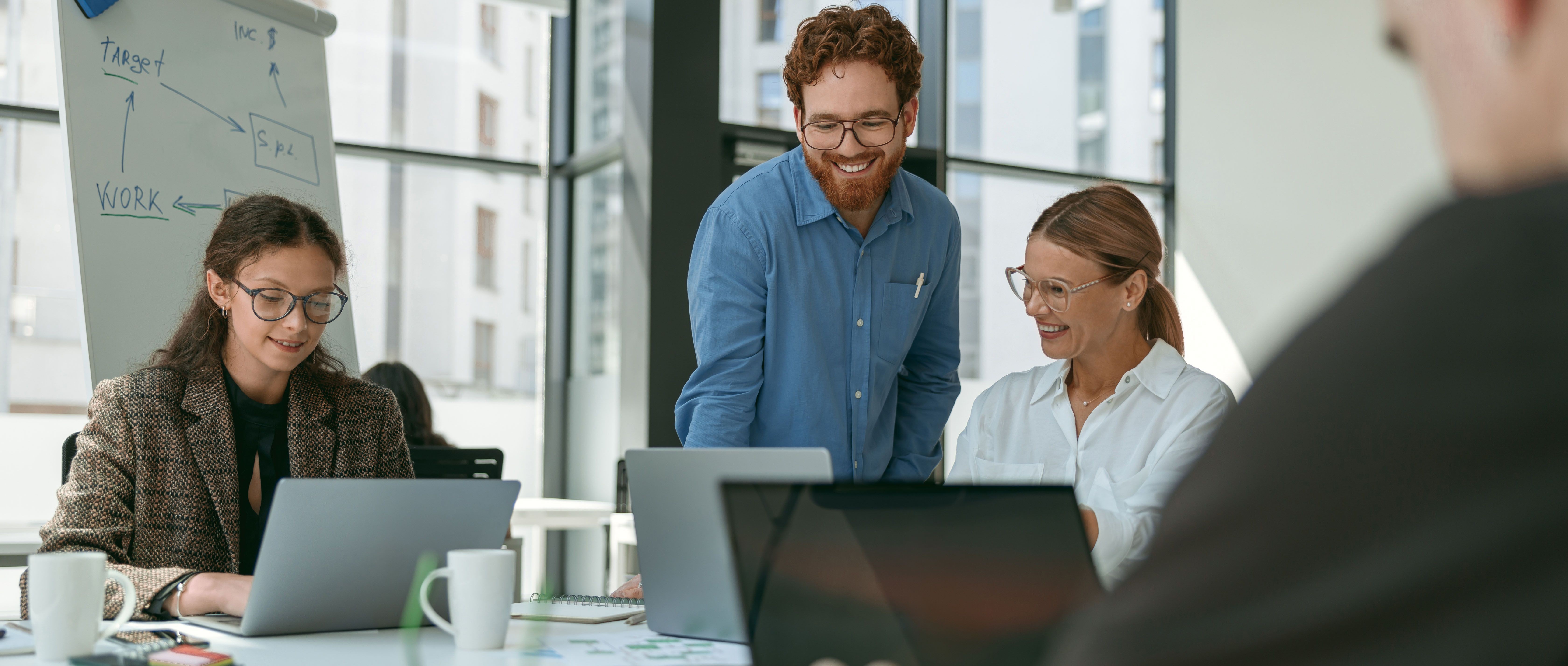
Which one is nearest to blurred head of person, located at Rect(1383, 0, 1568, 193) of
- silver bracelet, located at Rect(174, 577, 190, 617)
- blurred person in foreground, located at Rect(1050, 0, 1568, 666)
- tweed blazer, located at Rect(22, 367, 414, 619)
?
blurred person in foreground, located at Rect(1050, 0, 1568, 666)

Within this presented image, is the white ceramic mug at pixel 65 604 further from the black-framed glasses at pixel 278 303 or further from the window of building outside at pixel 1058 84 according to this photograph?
the window of building outside at pixel 1058 84

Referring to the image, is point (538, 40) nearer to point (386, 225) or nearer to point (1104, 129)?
point (386, 225)

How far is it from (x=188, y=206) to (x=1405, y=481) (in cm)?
295

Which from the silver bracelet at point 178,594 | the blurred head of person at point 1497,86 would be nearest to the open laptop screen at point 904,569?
the blurred head of person at point 1497,86

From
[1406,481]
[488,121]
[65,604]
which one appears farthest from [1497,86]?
[488,121]

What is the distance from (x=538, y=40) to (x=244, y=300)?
323cm

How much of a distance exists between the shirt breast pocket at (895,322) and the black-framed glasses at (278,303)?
91 cm

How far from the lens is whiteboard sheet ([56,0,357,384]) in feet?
8.34

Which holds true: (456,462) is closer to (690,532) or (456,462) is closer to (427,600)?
(427,600)

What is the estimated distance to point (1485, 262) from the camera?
31cm

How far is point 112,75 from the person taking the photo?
8.61 feet

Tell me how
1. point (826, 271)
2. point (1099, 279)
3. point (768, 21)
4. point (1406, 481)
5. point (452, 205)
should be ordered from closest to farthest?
1. point (1406, 481)
2. point (1099, 279)
3. point (826, 271)
4. point (452, 205)
5. point (768, 21)

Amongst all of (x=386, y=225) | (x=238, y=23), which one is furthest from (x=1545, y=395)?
(x=386, y=225)

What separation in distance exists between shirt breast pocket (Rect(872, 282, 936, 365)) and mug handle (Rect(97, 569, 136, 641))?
1208 millimetres
